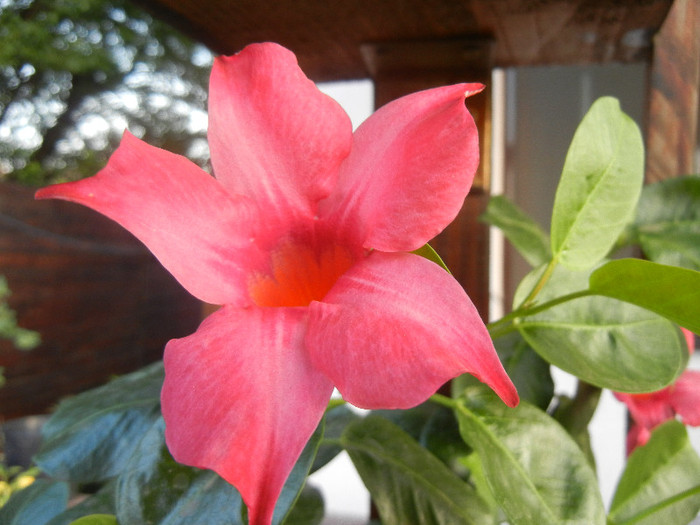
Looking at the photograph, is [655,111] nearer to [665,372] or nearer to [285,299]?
[665,372]

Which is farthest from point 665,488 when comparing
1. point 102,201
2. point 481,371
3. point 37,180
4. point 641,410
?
point 37,180

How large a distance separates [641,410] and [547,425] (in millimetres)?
200

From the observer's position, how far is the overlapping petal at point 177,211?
20 centimetres

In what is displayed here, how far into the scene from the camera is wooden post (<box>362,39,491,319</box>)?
484 mm

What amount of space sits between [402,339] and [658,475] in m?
0.32

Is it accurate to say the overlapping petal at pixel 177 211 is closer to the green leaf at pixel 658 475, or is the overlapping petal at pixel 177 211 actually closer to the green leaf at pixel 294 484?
the green leaf at pixel 294 484

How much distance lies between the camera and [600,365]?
0.32 meters

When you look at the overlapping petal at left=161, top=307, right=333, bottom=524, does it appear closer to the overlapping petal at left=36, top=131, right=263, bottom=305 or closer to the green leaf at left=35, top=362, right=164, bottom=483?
the overlapping petal at left=36, top=131, right=263, bottom=305

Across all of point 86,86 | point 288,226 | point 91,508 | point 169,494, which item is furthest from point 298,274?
point 86,86

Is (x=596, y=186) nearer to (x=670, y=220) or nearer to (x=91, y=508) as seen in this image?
(x=670, y=220)

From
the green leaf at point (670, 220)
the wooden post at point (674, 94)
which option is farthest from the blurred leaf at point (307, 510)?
the wooden post at point (674, 94)

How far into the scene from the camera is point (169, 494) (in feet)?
0.95

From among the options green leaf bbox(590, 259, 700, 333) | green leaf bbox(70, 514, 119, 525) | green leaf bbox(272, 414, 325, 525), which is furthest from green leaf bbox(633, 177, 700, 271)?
green leaf bbox(70, 514, 119, 525)

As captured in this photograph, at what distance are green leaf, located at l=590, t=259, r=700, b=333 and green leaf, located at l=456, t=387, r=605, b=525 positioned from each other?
0.29 feet
